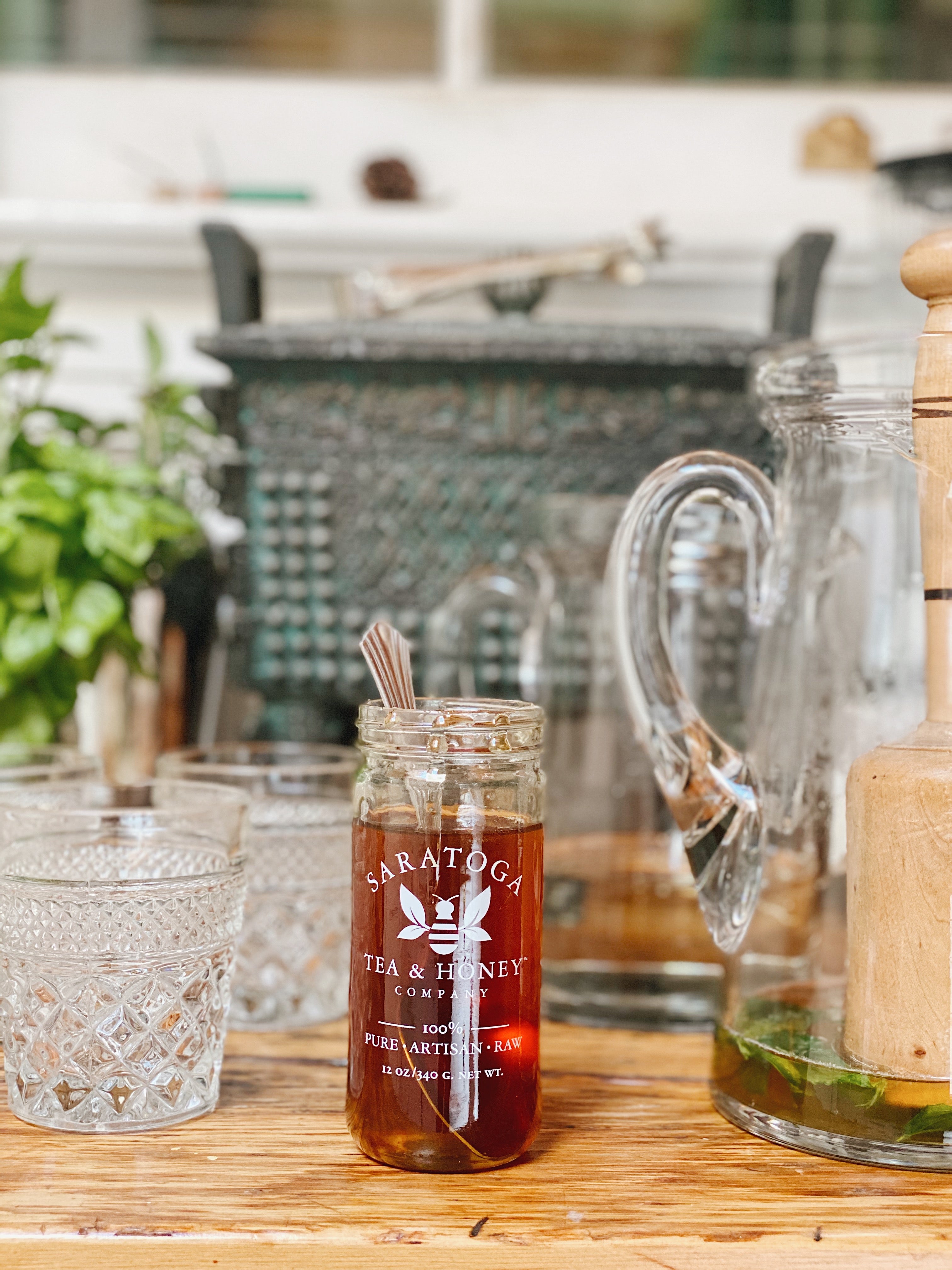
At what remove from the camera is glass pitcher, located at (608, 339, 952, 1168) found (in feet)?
1.39

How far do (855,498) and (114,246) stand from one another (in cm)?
80

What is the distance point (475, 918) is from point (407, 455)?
0.44m

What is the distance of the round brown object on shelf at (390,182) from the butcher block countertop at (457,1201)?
864 mm

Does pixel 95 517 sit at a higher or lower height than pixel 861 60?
lower

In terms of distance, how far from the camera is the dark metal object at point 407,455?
77cm

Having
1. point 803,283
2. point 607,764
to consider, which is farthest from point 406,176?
point 607,764

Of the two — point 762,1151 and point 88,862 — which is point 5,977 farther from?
point 762,1151

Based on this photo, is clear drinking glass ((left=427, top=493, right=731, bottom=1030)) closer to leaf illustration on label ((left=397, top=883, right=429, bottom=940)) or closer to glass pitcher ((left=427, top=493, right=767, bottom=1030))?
glass pitcher ((left=427, top=493, right=767, bottom=1030))

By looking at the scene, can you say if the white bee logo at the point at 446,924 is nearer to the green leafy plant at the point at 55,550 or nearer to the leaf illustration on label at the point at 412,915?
the leaf illustration on label at the point at 412,915

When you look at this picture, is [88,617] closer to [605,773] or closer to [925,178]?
[605,773]

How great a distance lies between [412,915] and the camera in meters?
0.39

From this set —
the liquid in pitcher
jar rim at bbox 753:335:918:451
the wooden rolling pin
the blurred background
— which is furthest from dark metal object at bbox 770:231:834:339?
the liquid in pitcher

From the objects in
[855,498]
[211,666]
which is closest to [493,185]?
[211,666]

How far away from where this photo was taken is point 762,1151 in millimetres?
421
